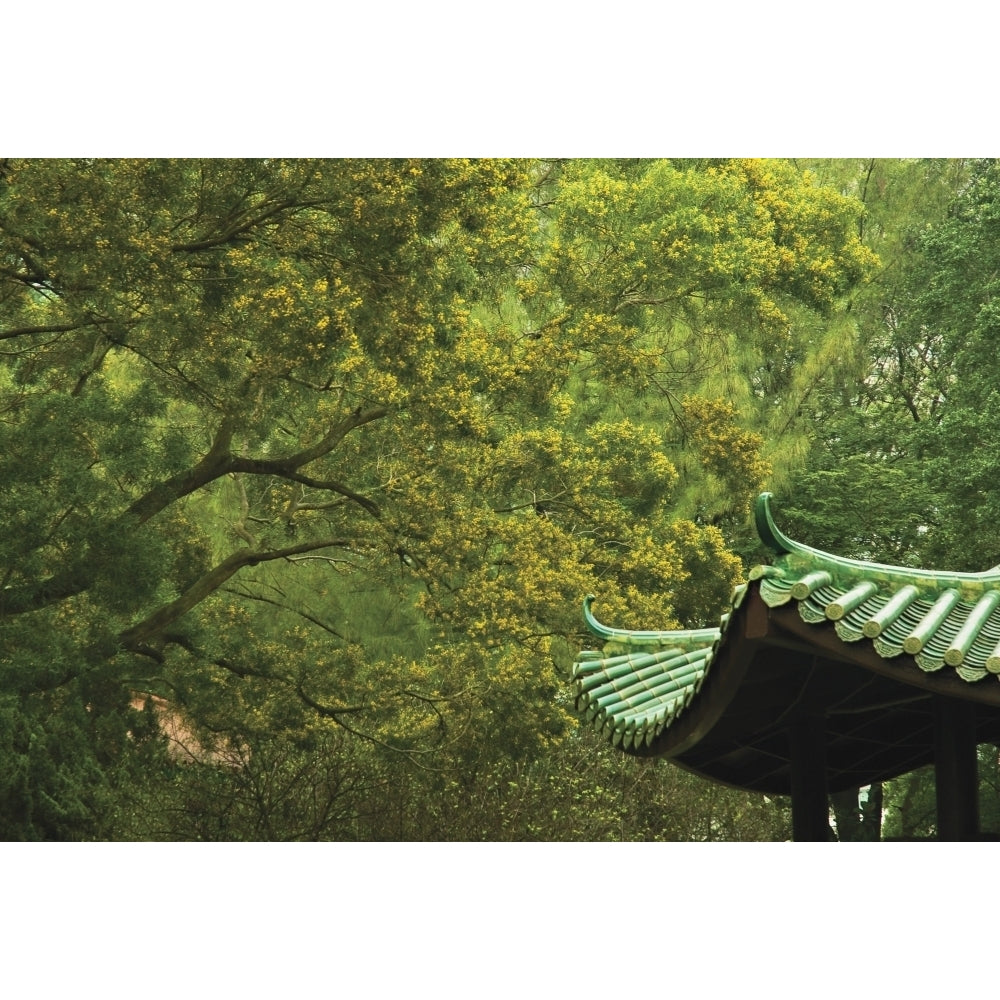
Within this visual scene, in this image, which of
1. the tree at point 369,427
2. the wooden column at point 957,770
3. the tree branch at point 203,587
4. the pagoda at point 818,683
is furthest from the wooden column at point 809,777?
the tree branch at point 203,587

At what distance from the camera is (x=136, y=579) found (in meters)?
6.59

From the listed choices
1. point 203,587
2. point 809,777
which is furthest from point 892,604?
point 203,587

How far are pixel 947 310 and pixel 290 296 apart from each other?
324 cm

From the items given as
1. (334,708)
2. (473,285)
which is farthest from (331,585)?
(473,285)

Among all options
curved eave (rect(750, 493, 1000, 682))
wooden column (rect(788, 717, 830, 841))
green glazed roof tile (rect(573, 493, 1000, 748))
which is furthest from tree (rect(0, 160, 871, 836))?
curved eave (rect(750, 493, 1000, 682))

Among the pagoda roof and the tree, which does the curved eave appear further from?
the tree

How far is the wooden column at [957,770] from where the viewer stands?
3.26 m

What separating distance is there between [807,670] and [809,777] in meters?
0.41

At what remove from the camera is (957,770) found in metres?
3.28

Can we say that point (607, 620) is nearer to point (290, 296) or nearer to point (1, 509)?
point (290, 296)

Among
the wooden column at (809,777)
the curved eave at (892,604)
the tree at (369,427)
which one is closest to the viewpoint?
the curved eave at (892,604)

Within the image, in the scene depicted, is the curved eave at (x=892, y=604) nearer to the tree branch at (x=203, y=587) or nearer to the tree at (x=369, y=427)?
the tree at (x=369, y=427)

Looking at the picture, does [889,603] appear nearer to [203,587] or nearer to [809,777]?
[809,777]

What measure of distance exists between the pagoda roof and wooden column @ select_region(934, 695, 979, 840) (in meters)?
0.05
